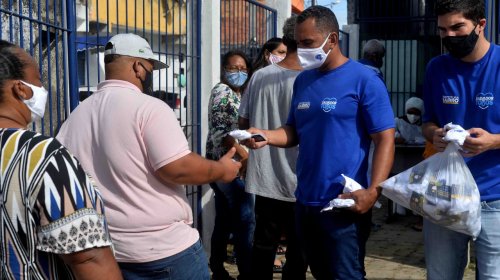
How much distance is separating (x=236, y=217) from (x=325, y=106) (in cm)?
231

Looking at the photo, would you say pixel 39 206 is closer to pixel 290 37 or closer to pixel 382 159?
pixel 382 159

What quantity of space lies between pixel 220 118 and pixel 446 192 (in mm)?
2694

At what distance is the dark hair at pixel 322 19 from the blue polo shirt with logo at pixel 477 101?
0.63m

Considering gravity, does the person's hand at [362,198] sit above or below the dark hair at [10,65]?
below

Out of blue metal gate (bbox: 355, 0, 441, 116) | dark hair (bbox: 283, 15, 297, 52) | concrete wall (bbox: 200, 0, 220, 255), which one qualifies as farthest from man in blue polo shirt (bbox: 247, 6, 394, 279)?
blue metal gate (bbox: 355, 0, 441, 116)

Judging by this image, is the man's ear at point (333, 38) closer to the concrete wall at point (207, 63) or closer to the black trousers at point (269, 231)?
the black trousers at point (269, 231)

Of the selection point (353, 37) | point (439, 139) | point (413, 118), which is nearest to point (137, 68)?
point (439, 139)

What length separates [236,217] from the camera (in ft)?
19.7

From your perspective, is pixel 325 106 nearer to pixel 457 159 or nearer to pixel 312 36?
pixel 312 36

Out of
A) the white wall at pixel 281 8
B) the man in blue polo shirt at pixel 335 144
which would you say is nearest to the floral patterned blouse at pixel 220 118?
the man in blue polo shirt at pixel 335 144

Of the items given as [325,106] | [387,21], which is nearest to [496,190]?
[325,106]

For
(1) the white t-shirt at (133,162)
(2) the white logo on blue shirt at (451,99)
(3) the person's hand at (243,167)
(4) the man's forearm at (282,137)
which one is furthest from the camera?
(3) the person's hand at (243,167)

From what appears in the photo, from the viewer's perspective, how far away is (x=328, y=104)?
3883 millimetres

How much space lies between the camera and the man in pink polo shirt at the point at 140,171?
3164 mm
